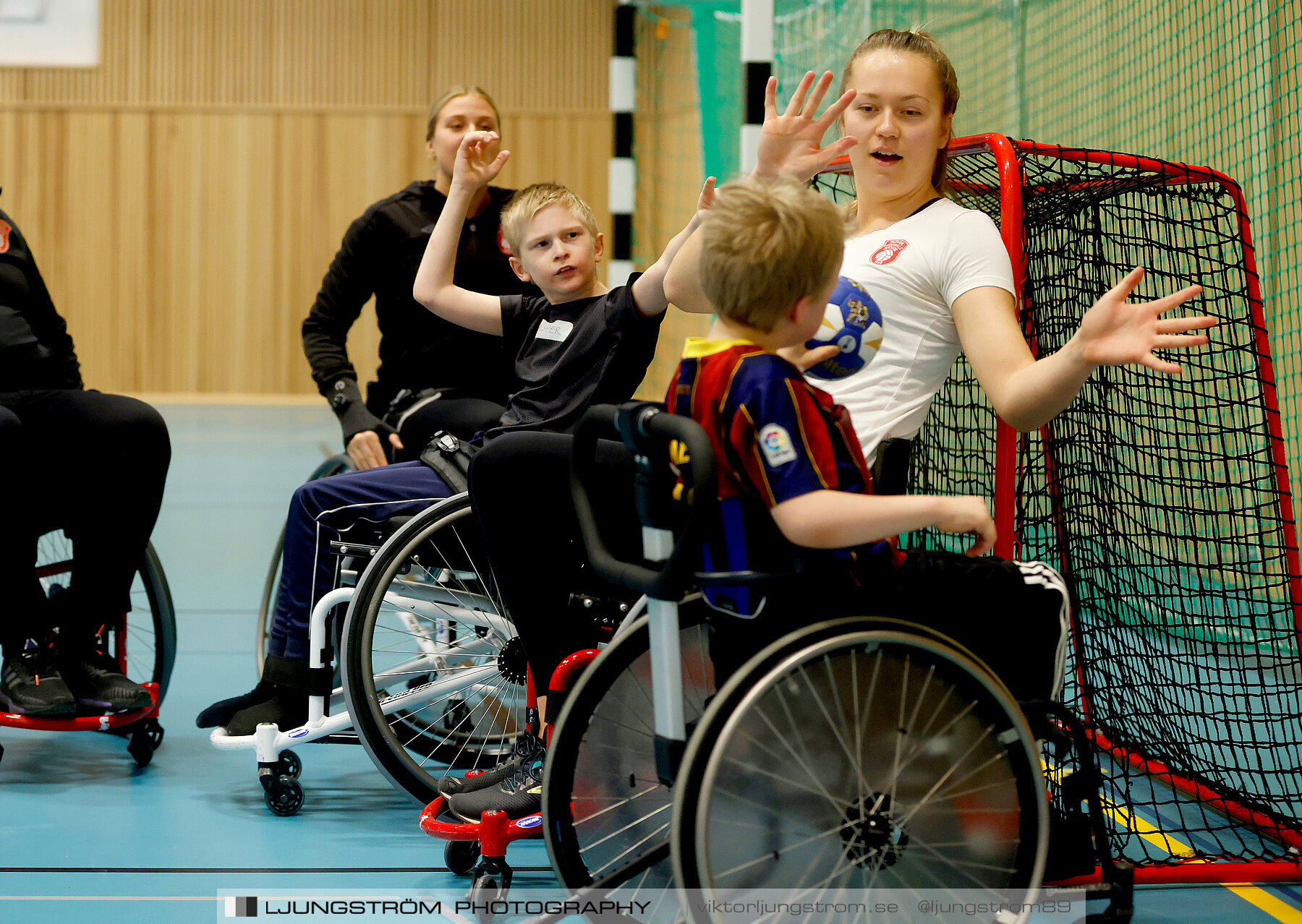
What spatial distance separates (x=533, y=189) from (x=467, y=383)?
871 mm

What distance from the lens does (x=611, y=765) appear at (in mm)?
1587

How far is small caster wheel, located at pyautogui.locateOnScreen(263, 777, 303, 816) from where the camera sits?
2.28m

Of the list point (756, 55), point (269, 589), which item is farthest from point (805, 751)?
point (756, 55)

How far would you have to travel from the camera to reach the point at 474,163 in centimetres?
217

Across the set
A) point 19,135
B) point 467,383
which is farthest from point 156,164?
point 467,383

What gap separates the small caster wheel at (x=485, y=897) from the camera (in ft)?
5.90

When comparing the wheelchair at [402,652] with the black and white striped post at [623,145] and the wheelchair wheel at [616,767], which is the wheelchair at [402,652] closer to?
the wheelchair wheel at [616,767]

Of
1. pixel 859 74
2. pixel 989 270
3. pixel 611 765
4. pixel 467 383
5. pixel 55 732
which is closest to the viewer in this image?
pixel 611 765

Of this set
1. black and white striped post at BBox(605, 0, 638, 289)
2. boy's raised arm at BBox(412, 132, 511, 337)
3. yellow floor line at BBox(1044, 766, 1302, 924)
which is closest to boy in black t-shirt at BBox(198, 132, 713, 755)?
boy's raised arm at BBox(412, 132, 511, 337)

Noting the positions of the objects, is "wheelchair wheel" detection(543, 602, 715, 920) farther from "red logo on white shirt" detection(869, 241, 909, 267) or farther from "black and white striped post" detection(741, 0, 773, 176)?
"black and white striped post" detection(741, 0, 773, 176)

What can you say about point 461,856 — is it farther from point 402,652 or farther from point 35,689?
point 35,689

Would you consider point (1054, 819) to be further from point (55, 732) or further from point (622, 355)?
Answer: point (55, 732)

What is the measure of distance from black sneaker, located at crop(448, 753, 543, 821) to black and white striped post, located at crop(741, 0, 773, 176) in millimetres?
2149

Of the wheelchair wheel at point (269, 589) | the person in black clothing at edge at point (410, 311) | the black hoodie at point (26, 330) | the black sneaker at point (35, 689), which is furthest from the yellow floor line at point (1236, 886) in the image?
the black hoodie at point (26, 330)
